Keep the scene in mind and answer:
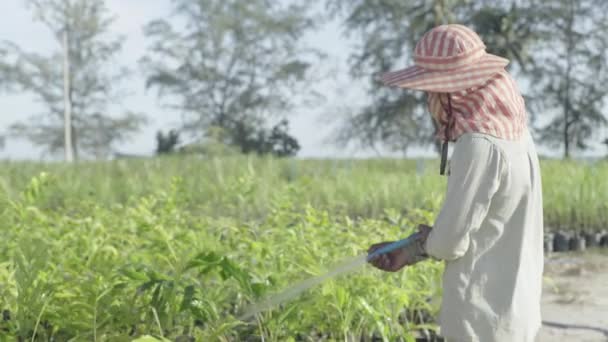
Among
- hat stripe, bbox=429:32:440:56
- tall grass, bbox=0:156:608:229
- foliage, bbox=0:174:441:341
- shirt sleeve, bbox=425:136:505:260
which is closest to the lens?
shirt sleeve, bbox=425:136:505:260

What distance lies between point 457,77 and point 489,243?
17.1 inches

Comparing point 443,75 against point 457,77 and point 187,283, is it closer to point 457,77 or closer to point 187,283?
point 457,77

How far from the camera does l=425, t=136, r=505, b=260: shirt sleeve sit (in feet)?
5.18

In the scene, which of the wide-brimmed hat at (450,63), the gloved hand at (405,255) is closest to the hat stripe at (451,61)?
the wide-brimmed hat at (450,63)

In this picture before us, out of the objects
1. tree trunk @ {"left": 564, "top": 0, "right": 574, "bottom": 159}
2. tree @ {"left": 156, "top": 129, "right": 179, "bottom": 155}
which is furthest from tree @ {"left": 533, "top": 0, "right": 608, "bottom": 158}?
tree @ {"left": 156, "top": 129, "right": 179, "bottom": 155}

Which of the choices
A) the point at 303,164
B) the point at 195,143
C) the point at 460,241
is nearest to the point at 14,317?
the point at 460,241

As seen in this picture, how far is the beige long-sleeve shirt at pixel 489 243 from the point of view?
1595 mm

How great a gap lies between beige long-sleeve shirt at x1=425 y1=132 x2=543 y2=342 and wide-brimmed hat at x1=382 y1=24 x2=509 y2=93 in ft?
0.49

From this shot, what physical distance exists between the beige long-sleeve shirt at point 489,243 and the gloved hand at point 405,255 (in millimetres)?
86

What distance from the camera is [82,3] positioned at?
24.2 m

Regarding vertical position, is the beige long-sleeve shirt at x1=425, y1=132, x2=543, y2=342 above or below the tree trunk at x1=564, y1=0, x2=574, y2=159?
below

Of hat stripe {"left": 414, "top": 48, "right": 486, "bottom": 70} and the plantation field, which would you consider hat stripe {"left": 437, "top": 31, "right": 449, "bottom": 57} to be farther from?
the plantation field

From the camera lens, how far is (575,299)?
4.00 m

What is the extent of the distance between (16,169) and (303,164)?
4.99 m
